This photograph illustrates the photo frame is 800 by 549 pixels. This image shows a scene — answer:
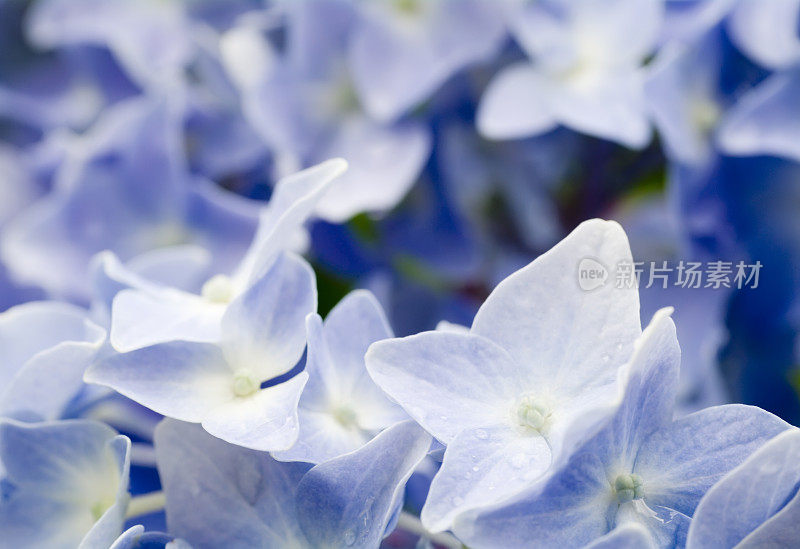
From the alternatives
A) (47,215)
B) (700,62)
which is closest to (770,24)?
(700,62)

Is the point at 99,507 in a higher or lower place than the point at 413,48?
lower

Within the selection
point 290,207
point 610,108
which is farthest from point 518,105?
point 290,207

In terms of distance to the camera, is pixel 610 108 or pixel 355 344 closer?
pixel 355 344

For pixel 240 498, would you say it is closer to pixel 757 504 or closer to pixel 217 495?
pixel 217 495

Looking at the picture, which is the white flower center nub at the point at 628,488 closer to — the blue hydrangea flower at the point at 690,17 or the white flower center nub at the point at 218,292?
the white flower center nub at the point at 218,292

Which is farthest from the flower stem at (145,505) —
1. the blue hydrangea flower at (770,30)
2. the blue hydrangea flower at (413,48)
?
the blue hydrangea flower at (770,30)

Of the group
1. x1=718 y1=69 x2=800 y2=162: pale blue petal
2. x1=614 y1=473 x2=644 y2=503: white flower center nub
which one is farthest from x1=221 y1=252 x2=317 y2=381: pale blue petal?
x1=718 y1=69 x2=800 y2=162: pale blue petal

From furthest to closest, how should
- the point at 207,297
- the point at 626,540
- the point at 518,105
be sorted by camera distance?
the point at 518,105
the point at 207,297
the point at 626,540

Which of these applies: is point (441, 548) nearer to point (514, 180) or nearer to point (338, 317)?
point (338, 317)
